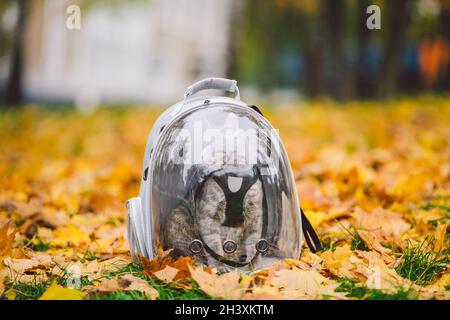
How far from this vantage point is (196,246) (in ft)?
7.39

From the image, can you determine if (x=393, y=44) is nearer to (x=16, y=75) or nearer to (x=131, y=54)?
(x=16, y=75)

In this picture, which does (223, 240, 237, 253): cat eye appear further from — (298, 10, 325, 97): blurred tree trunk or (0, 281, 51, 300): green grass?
(298, 10, 325, 97): blurred tree trunk

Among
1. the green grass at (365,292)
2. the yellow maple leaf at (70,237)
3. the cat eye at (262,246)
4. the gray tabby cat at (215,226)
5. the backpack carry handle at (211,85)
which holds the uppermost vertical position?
the backpack carry handle at (211,85)

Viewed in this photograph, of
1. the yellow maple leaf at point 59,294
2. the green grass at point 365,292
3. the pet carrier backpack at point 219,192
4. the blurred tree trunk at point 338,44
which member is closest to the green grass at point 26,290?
the yellow maple leaf at point 59,294

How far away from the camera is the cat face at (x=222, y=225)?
2240 mm

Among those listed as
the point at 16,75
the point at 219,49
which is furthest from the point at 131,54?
the point at 16,75

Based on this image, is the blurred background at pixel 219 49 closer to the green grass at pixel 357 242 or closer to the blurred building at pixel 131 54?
the blurred building at pixel 131 54

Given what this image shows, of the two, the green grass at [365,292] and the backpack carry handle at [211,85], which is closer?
the green grass at [365,292]

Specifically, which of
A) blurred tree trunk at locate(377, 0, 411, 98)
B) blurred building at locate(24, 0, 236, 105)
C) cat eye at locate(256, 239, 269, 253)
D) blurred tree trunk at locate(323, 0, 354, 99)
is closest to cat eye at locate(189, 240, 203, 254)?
cat eye at locate(256, 239, 269, 253)

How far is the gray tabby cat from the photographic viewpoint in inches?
88.3

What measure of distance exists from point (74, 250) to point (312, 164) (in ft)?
7.69

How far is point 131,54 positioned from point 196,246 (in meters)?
33.5

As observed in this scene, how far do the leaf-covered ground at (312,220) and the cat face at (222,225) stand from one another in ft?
0.34
